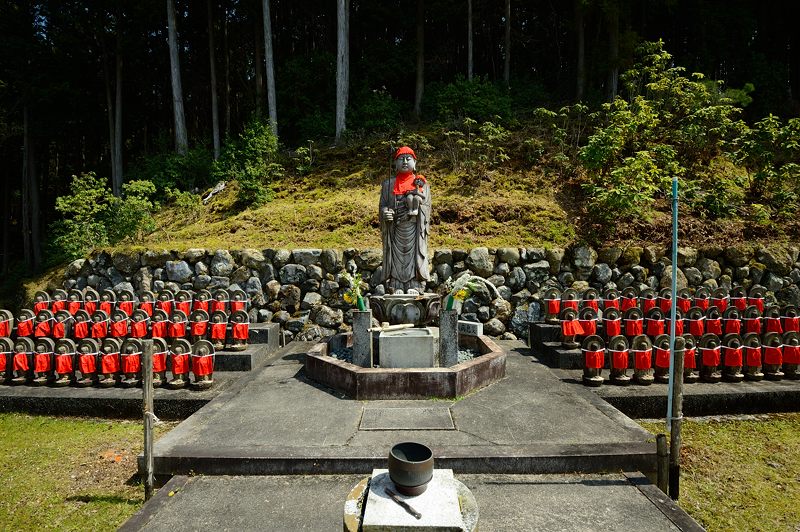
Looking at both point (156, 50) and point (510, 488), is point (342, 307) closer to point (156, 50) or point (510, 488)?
point (510, 488)

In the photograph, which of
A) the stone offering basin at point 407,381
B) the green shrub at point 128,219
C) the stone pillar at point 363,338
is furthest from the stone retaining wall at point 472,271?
the stone offering basin at point 407,381

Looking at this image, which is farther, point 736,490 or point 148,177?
point 148,177

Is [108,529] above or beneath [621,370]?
beneath

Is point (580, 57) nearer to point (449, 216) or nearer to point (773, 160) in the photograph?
point (773, 160)

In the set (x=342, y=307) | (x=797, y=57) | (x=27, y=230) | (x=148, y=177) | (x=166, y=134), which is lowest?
(x=342, y=307)

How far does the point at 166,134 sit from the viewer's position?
20.5 metres

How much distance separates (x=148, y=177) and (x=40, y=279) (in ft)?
22.8

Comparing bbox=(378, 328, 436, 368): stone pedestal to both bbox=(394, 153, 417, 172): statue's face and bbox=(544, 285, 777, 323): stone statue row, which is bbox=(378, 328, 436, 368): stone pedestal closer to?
bbox=(394, 153, 417, 172): statue's face

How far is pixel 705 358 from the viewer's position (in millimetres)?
7672

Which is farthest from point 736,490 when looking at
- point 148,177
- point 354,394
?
point 148,177

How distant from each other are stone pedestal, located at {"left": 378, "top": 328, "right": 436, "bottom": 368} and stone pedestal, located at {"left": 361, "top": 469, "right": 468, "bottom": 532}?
4.56 meters

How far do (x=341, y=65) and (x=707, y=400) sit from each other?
55.9 feet

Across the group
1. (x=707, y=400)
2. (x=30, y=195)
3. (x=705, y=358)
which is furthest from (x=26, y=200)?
(x=707, y=400)

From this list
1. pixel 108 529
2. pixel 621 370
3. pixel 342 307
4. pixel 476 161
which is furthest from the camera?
pixel 476 161
